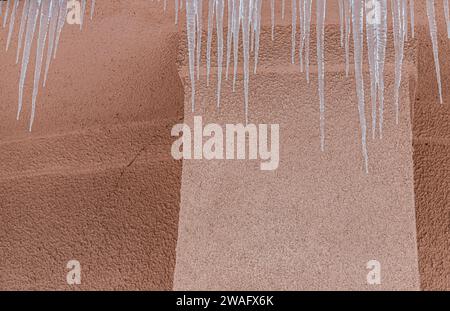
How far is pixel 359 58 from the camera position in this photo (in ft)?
6.48

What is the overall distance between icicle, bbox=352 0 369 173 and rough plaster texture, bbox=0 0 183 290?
623 millimetres

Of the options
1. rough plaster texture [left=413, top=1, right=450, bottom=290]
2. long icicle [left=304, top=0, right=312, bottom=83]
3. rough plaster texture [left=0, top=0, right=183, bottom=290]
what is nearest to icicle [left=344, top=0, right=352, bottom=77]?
long icicle [left=304, top=0, right=312, bottom=83]

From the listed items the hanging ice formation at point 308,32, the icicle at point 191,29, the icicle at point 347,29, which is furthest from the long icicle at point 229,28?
the icicle at point 347,29

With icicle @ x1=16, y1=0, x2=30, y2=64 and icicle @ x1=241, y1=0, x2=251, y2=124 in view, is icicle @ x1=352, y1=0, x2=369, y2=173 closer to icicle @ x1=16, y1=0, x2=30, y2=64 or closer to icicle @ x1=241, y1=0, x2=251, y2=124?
icicle @ x1=241, y1=0, x2=251, y2=124

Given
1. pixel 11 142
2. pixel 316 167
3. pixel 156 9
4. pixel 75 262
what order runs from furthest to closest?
pixel 11 142, pixel 75 262, pixel 156 9, pixel 316 167

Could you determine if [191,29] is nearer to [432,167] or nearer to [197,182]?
[197,182]

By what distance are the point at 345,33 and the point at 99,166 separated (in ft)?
3.44

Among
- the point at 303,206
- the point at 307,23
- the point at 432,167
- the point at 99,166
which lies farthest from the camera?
the point at 99,166

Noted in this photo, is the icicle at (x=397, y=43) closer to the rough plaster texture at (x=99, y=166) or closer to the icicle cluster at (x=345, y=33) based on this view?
the icicle cluster at (x=345, y=33)

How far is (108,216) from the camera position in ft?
7.97

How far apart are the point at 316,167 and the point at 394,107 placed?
1.00 feet

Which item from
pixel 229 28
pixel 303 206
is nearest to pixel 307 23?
pixel 229 28

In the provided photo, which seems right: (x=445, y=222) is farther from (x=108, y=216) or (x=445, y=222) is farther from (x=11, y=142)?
(x=11, y=142)
